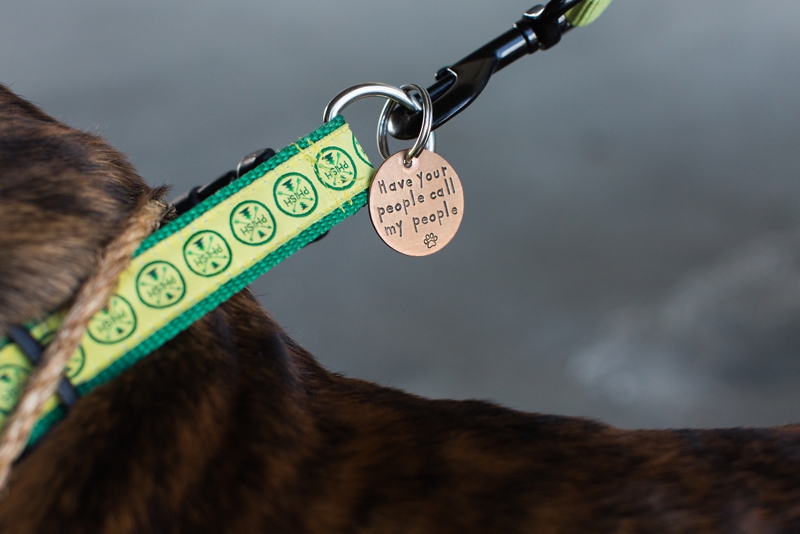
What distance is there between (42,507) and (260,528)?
157mm

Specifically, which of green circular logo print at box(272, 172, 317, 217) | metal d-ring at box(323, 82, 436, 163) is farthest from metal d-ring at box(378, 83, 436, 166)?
green circular logo print at box(272, 172, 317, 217)

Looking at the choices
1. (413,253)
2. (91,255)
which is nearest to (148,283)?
(91,255)

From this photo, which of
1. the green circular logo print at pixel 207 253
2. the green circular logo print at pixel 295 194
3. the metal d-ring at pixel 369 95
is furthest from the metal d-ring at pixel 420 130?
the green circular logo print at pixel 207 253

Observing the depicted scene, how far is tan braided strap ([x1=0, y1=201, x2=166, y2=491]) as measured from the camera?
1.64 ft

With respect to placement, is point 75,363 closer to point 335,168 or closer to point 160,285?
point 160,285

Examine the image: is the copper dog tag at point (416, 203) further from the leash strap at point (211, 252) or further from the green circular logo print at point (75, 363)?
the green circular logo print at point (75, 363)

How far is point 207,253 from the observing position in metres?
0.62

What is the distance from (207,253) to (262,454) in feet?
0.60

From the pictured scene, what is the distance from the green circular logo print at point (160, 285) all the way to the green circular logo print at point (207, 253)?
0.06ft

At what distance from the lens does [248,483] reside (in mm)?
554

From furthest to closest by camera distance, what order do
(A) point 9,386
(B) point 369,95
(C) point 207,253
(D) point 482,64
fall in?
1. (D) point 482,64
2. (B) point 369,95
3. (C) point 207,253
4. (A) point 9,386

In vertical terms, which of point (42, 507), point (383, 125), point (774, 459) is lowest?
point (42, 507)

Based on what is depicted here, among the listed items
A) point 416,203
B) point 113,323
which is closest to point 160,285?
point 113,323

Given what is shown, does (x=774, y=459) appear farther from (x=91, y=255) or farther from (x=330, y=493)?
(x=91, y=255)
